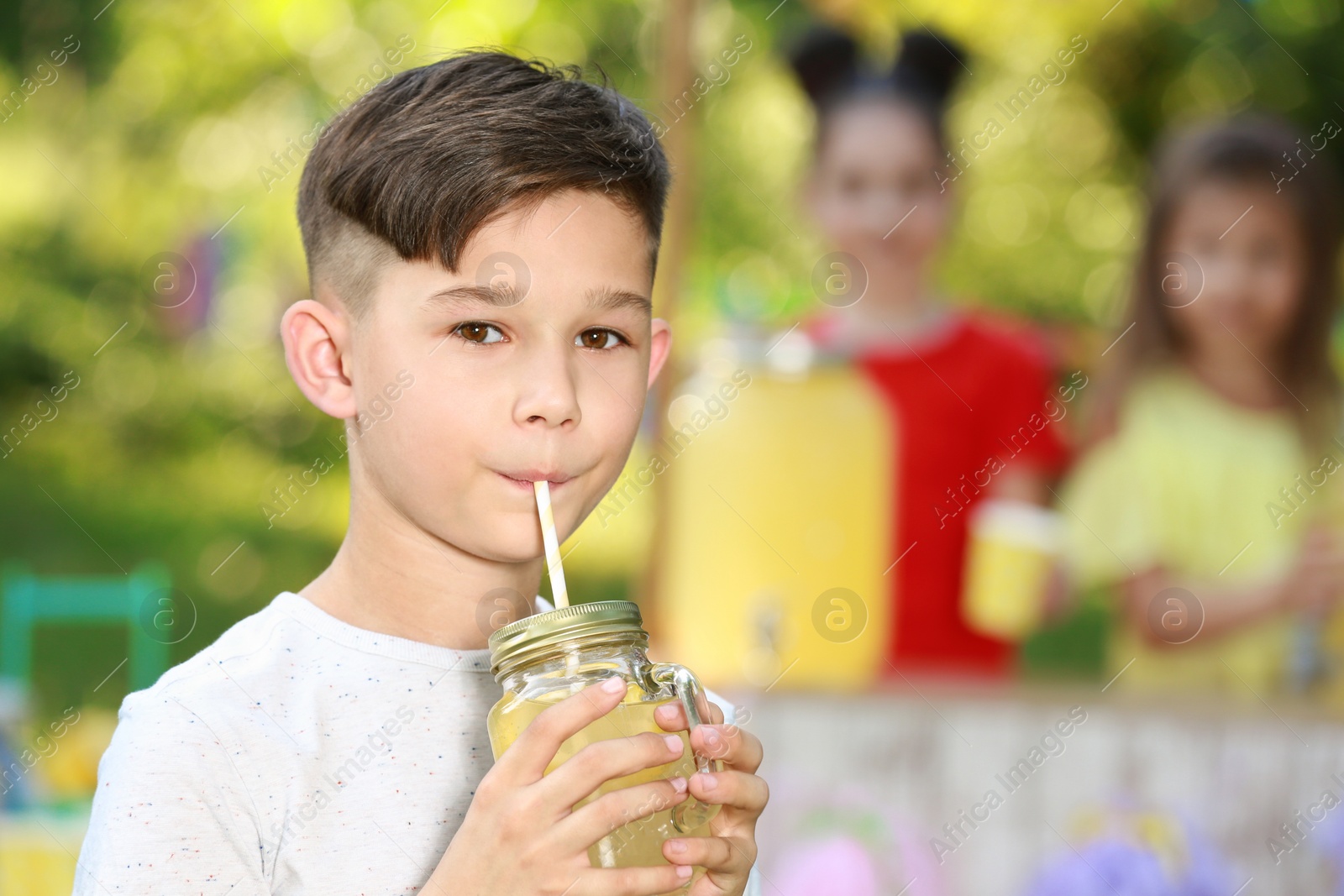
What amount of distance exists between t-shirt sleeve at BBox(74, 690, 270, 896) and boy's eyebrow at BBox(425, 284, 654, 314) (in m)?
0.29

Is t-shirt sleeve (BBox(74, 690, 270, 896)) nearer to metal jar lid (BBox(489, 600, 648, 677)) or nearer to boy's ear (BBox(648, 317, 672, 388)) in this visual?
metal jar lid (BBox(489, 600, 648, 677))

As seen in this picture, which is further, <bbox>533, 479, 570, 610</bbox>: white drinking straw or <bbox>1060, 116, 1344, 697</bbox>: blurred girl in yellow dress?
<bbox>1060, 116, 1344, 697</bbox>: blurred girl in yellow dress

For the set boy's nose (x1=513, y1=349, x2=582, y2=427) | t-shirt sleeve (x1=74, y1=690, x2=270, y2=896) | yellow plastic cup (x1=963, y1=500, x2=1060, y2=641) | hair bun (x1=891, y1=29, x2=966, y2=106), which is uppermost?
hair bun (x1=891, y1=29, x2=966, y2=106)

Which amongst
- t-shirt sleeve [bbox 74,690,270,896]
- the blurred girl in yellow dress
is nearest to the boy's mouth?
t-shirt sleeve [bbox 74,690,270,896]

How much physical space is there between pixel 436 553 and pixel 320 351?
161 mm

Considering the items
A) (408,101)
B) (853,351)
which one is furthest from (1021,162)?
(408,101)

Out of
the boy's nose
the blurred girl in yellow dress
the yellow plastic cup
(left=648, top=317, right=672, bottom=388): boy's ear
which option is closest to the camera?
the boy's nose

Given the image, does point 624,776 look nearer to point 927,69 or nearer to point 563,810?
point 563,810

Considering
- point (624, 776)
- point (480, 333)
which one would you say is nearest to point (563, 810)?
point (624, 776)

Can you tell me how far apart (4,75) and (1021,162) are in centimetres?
433

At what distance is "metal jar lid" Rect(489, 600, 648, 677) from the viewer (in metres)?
0.70

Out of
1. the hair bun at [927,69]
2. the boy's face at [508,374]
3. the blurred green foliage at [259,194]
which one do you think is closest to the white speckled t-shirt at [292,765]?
the boy's face at [508,374]

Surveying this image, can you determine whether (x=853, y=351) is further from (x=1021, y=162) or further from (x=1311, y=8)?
(x=1021, y=162)

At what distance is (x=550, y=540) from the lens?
0.81 metres
